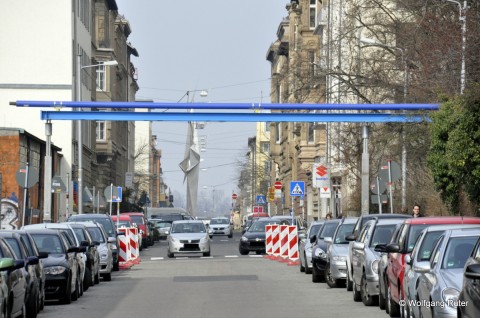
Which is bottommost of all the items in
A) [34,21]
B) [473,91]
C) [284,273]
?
[284,273]

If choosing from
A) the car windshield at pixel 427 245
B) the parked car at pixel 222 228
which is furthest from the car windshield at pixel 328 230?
the parked car at pixel 222 228

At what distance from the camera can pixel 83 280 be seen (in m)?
28.5

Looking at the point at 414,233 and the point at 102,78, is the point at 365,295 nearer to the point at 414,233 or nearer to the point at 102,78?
the point at 414,233

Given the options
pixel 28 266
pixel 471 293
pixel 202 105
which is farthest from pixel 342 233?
pixel 471 293

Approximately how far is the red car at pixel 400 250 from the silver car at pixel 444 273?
2596 millimetres

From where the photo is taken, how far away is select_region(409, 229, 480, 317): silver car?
14.7 metres

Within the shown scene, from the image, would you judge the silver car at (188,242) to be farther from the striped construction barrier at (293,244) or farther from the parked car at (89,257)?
the parked car at (89,257)

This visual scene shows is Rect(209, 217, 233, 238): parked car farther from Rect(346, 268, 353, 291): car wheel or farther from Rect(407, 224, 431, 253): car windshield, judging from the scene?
Rect(407, 224, 431, 253): car windshield

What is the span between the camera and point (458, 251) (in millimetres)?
15867

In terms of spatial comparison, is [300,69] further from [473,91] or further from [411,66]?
[473,91]

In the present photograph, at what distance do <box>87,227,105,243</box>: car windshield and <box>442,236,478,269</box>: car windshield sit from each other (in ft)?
65.4

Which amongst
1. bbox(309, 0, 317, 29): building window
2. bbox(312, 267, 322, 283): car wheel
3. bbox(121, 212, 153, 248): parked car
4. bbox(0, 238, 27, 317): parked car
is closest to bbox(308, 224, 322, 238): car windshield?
bbox(312, 267, 322, 283): car wheel

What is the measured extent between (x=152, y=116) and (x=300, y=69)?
6.93m

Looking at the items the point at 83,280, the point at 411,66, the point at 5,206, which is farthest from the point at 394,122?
the point at 83,280
